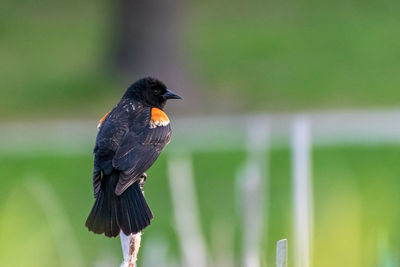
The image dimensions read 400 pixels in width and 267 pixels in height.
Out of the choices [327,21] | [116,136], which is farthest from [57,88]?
[116,136]

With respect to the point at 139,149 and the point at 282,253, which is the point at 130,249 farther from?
the point at 139,149

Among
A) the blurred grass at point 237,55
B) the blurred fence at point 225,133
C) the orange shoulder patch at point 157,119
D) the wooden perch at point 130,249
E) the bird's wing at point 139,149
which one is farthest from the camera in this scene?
the blurred grass at point 237,55

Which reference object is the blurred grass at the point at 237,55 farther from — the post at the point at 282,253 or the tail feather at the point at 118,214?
the post at the point at 282,253

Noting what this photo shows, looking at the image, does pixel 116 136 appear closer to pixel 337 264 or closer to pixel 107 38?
pixel 337 264

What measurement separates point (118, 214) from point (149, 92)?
1.04 meters

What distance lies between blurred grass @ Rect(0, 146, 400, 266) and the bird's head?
586mm

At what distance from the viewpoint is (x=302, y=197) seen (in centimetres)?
243

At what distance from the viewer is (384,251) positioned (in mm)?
2143

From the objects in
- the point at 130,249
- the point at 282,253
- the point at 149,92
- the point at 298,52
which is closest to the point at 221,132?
the point at 298,52

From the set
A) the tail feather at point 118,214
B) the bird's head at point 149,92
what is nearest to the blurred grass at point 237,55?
the bird's head at point 149,92

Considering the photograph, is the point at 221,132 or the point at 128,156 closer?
the point at 128,156

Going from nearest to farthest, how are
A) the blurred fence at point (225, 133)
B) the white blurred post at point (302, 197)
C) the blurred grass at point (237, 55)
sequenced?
the white blurred post at point (302, 197) < the blurred fence at point (225, 133) < the blurred grass at point (237, 55)

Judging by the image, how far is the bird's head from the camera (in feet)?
11.1

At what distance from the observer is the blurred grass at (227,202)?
7.77ft
